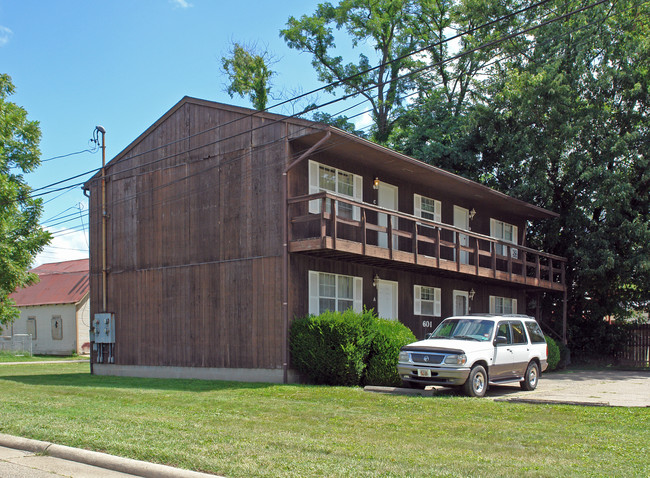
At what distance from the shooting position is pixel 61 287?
142 feet

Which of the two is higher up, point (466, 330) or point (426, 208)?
point (426, 208)

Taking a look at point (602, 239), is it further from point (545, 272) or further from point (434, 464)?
point (434, 464)

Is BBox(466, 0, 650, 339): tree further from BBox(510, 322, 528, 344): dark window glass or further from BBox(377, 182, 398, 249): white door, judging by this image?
BBox(510, 322, 528, 344): dark window glass

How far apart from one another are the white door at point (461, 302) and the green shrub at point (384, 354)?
331 inches

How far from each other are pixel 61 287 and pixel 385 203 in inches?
1128

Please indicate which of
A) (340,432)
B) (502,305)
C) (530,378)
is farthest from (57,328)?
(340,432)

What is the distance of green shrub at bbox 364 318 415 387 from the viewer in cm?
1708

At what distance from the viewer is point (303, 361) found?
57.7 feet

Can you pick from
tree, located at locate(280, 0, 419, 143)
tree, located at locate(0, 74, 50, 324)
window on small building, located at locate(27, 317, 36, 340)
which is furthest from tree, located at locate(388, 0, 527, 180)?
window on small building, located at locate(27, 317, 36, 340)

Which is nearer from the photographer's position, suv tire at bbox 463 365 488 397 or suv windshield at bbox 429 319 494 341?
suv tire at bbox 463 365 488 397

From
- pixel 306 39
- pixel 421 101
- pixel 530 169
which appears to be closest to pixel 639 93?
pixel 530 169

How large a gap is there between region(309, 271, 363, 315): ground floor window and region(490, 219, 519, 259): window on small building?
34.3 ft

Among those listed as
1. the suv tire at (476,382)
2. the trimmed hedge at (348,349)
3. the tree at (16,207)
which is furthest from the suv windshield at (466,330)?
the tree at (16,207)

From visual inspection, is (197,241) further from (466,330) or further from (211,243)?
(466,330)
